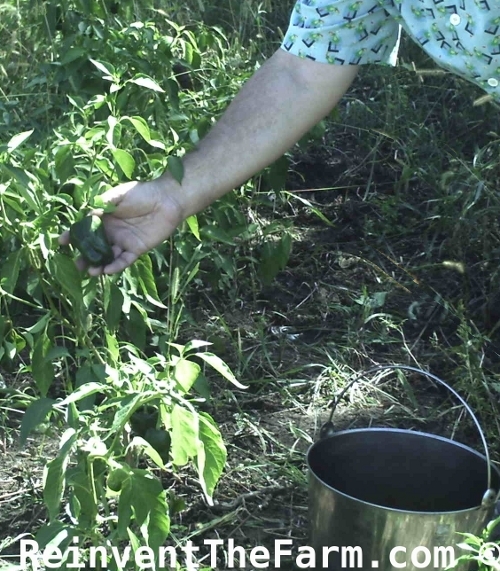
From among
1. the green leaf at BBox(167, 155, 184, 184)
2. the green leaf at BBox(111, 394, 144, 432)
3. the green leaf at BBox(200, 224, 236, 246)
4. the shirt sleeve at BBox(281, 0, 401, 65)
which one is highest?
the shirt sleeve at BBox(281, 0, 401, 65)

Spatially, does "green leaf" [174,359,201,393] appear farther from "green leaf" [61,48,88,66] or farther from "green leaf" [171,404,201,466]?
"green leaf" [61,48,88,66]

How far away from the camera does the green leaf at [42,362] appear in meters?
2.04

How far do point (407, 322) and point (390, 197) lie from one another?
0.65 m

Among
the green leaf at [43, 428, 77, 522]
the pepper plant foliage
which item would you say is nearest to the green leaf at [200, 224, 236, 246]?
the pepper plant foliage

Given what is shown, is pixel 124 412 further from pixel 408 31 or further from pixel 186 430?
pixel 408 31

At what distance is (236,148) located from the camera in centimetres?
207

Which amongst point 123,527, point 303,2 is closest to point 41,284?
point 123,527

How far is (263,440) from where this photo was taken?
2566mm

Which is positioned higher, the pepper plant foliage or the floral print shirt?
the floral print shirt

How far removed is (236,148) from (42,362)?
1.84ft

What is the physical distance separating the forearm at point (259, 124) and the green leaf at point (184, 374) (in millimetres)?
403

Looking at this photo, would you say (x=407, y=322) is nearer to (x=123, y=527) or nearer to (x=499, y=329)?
(x=499, y=329)

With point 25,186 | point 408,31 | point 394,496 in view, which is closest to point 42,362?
point 25,186

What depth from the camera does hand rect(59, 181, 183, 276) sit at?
195cm
